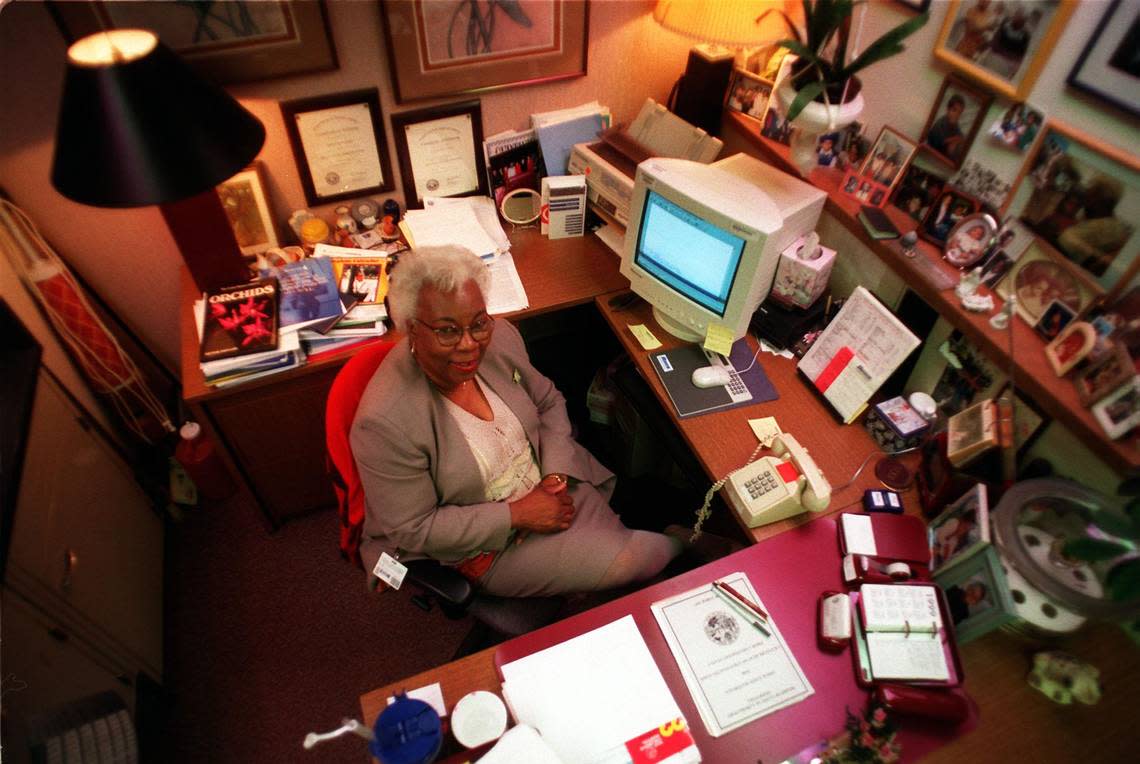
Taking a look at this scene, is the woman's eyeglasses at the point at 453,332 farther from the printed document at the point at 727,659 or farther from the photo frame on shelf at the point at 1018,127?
the photo frame on shelf at the point at 1018,127

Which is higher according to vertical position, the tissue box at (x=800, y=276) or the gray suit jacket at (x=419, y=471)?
the tissue box at (x=800, y=276)

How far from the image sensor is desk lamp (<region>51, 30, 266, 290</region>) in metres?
1.37

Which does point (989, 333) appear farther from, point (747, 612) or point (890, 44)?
point (747, 612)

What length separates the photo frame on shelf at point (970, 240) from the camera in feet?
5.23

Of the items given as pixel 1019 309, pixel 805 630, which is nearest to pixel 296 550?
pixel 805 630

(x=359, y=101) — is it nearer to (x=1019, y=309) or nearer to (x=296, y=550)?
(x=296, y=550)

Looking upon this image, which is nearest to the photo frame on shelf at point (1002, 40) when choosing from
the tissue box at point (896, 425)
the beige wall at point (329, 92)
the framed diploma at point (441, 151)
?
the beige wall at point (329, 92)

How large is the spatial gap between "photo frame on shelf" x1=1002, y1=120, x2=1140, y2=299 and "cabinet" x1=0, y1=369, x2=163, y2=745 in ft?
8.08

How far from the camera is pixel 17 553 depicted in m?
1.45

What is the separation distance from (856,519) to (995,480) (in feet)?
1.10

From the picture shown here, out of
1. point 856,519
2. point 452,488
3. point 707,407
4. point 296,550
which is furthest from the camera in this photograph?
point 296,550

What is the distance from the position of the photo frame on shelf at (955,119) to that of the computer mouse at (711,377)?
81 cm

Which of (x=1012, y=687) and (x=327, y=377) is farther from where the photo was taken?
(x=327, y=377)

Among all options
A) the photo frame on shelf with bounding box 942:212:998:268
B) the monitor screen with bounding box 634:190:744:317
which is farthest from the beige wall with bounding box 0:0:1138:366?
the monitor screen with bounding box 634:190:744:317
